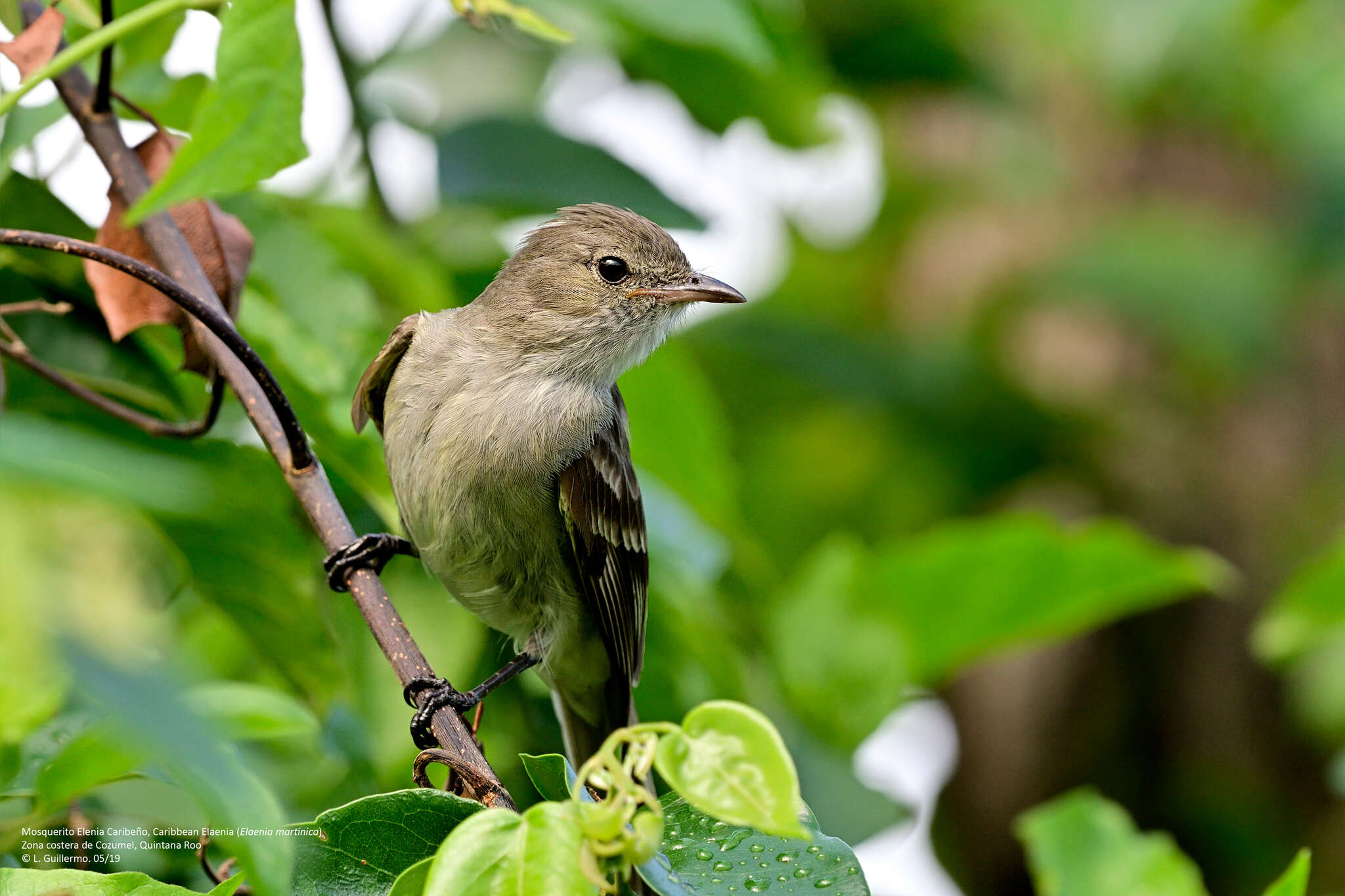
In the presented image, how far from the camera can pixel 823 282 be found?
712cm

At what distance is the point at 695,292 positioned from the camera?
3.59 m

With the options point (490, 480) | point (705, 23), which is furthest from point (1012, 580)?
point (705, 23)

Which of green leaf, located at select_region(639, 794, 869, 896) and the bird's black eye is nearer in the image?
green leaf, located at select_region(639, 794, 869, 896)

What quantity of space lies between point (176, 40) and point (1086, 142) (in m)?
5.71

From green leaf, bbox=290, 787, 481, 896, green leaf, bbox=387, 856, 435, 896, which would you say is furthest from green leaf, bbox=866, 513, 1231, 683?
green leaf, bbox=387, 856, 435, 896

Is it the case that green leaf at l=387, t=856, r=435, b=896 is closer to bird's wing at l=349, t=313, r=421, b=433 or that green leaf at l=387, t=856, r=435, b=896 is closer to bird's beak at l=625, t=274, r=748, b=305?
bird's wing at l=349, t=313, r=421, b=433

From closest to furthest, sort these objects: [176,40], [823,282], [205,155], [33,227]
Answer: [205,155] → [33,227] → [176,40] → [823,282]

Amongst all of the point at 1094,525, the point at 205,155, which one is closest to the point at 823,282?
the point at 1094,525

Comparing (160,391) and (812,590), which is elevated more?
(160,391)

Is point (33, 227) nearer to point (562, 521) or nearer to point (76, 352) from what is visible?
point (76, 352)

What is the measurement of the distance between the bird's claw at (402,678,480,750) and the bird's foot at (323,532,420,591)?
0.25 metres

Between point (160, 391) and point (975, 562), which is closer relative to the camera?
point (160, 391)

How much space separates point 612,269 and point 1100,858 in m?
1.98

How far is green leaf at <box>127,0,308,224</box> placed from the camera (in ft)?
6.00
